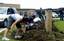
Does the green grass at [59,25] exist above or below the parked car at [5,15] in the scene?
below

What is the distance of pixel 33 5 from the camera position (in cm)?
122

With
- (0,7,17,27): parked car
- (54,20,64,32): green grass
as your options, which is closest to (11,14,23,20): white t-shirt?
(0,7,17,27): parked car

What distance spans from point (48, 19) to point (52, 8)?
0.10m

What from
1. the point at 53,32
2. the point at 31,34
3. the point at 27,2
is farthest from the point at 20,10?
the point at 53,32

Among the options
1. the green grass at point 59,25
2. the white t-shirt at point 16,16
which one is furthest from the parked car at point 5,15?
the green grass at point 59,25

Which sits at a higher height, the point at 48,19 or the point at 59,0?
the point at 59,0

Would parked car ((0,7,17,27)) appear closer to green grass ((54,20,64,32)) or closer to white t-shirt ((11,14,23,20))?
white t-shirt ((11,14,23,20))

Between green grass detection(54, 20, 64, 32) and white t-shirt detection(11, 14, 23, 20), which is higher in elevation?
white t-shirt detection(11, 14, 23, 20)

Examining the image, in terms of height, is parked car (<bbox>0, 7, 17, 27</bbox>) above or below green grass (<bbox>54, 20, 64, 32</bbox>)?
above

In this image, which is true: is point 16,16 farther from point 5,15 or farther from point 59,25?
point 59,25

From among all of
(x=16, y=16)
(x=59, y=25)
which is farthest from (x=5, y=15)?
(x=59, y=25)

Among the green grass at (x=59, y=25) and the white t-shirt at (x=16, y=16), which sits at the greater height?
the white t-shirt at (x=16, y=16)

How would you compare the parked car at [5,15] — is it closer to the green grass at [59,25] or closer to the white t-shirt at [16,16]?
the white t-shirt at [16,16]

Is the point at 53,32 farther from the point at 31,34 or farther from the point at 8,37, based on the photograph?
the point at 8,37
